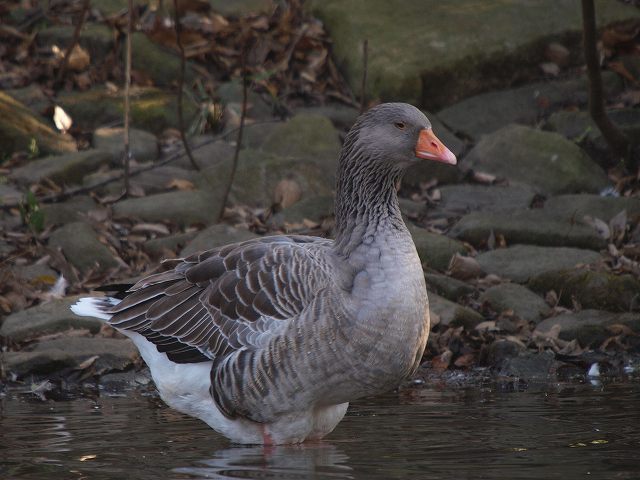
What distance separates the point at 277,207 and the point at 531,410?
4.94 metres

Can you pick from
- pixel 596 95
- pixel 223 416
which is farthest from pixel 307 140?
pixel 223 416

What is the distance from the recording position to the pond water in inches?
231

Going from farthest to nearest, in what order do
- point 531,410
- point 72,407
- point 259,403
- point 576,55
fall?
1. point 576,55
2. point 72,407
3. point 531,410
4. point 259,403

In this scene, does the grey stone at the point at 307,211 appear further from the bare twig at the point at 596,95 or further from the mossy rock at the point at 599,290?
the bare twig at the point at 596,95

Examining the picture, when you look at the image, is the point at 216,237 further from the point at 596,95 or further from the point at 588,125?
the point at 588,125

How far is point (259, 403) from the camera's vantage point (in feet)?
21.5

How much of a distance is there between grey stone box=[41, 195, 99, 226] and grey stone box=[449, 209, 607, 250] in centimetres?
376

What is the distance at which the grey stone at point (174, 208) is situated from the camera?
→ 11445 millimetres

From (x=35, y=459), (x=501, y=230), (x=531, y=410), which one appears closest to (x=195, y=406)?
(x=35, y=459)

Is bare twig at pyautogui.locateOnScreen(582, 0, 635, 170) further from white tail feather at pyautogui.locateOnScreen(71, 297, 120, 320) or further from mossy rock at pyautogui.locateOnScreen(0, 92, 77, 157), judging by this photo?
white tail feather at pyautogui.locateOnScreen(71, 297, 120, 320)

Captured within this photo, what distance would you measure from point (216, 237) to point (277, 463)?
4.30 m

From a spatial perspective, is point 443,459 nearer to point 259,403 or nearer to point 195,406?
point 259,403

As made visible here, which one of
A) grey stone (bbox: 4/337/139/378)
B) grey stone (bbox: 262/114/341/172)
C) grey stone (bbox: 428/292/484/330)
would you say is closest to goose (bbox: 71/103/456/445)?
grey stone (bbox: 4/337/139/378)

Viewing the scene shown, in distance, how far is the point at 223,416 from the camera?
6832mm
